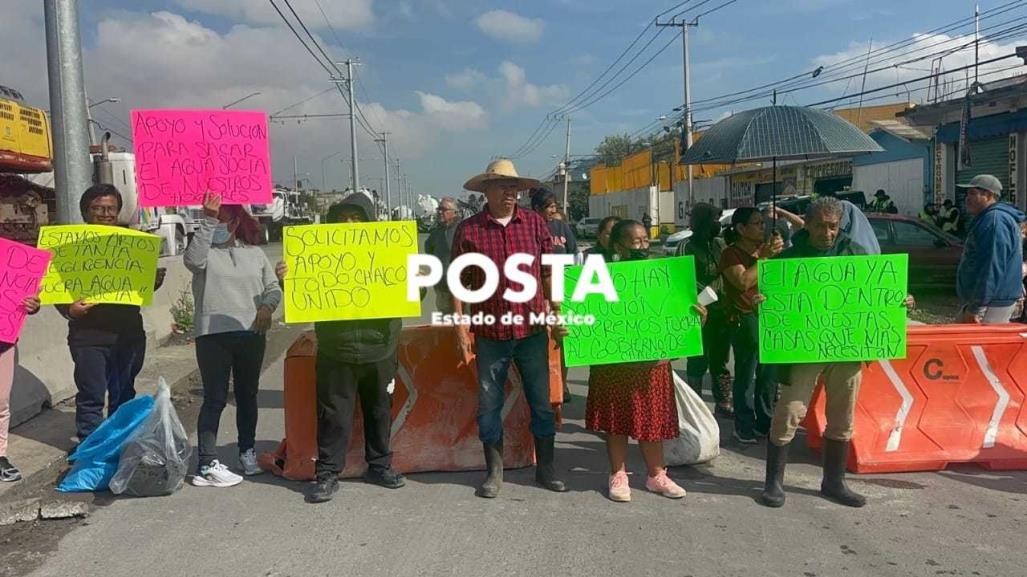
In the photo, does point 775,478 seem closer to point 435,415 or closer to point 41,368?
point 435,415

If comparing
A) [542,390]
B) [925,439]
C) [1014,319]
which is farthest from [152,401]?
[1014,319]

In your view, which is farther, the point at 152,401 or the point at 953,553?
Answer: the point at 152,401

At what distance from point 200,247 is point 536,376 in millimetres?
2129

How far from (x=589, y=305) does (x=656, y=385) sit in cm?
60

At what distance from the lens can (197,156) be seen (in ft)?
15.7

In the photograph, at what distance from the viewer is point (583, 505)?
4.59 metres

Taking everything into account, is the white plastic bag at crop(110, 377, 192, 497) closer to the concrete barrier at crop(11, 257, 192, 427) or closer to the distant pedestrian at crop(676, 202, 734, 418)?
the concrete barrier at crop(11, 257, 192, 427)

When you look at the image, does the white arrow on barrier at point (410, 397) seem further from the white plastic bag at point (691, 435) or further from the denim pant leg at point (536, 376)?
the white plastic bag at point (691, 435)

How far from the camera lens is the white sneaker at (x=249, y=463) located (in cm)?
517

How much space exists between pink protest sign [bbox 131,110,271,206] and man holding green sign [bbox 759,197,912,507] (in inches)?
121

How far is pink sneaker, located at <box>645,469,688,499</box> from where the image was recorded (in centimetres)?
469

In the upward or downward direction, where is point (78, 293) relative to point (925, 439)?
upward

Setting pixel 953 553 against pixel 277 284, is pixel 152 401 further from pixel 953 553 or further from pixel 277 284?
pixel 953 553

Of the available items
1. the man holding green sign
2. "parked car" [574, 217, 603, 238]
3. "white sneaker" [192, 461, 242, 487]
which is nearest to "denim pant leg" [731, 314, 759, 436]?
the man holding green sign
